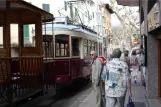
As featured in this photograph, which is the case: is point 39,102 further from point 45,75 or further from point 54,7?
point 54,7

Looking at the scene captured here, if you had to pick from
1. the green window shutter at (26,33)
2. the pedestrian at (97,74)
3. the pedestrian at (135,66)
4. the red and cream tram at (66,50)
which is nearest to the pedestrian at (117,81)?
the pedestrian at (97,74)

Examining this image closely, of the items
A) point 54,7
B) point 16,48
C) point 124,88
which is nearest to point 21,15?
point 16,48

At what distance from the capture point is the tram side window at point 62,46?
14934 mm

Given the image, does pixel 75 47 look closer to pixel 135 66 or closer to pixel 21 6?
pixel 135 66

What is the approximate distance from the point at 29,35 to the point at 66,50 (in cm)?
369

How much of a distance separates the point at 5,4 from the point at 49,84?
3333 mm

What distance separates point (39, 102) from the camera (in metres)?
13.0

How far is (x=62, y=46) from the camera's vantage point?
15.2m

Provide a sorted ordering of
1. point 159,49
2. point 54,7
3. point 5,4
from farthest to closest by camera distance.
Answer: point 54,7, point 159,49, point 5,4

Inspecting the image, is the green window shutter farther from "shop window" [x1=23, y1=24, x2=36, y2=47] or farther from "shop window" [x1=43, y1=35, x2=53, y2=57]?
"shop window" [x1=43, y1=35, x2=53, y2=57]

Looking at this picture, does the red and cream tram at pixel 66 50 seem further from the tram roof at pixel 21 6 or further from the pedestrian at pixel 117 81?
the pedestrian at pixel 117 81

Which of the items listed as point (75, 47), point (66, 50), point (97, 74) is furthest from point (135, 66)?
point (97, 74)

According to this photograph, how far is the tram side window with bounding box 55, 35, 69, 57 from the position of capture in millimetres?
14934

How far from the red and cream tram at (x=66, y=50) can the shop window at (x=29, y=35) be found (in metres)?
1.35
